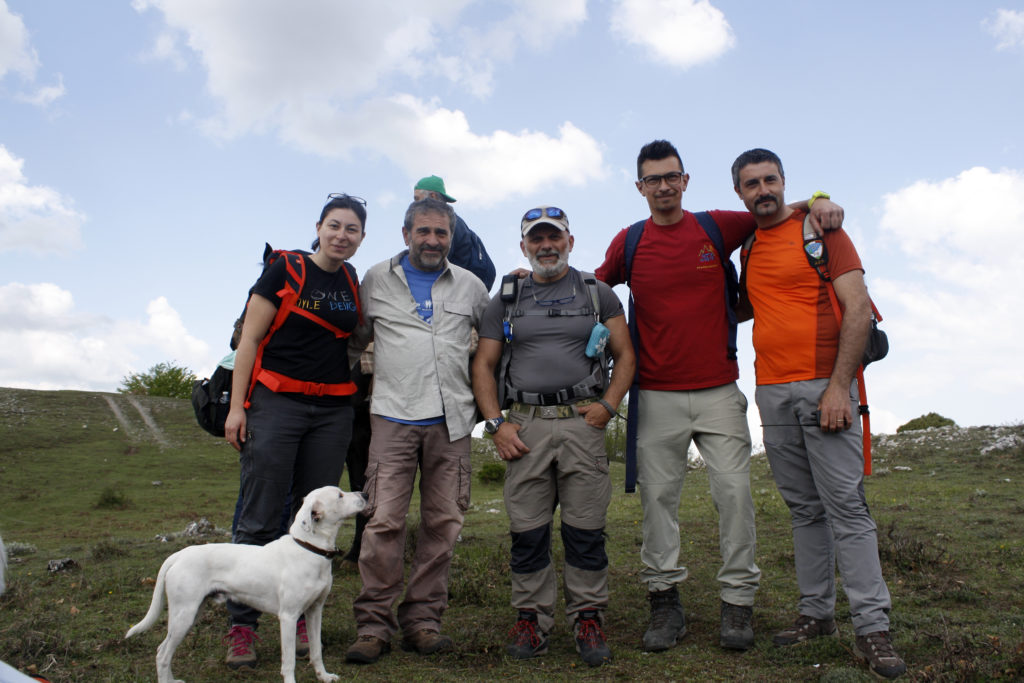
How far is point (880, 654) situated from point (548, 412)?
2.31 m

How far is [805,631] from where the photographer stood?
14.6 ft

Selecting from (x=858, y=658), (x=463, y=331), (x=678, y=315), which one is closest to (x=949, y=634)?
(x=858, y=658)

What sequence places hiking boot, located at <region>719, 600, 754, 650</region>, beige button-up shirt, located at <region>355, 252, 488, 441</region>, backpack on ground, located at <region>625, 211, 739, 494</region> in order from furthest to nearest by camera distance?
backpack on ground, located at <region>625, 211, 739, 494</region>
beige button-up shirt, located at <region>355, 252, 488, 441</region>
hiking boot, located at <region>719, 600, 754, 650</region>

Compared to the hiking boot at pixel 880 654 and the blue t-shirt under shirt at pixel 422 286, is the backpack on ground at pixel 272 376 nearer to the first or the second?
the blue t-shirt under shirt at pixel 422 286

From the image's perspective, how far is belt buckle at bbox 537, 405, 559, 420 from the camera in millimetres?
4625

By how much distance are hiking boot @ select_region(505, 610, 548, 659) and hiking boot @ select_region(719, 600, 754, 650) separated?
1145 millimetres

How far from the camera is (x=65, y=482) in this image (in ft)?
77.7

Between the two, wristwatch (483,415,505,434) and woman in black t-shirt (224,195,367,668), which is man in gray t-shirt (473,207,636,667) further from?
woman in black t-shirt (224,195,367,668)

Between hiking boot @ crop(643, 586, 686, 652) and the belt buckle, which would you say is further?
the belt buckle

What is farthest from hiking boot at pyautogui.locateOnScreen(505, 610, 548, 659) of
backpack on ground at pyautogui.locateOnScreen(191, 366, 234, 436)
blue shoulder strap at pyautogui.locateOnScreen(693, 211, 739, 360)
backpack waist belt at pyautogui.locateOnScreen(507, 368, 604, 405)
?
backpack on ground at pyautogui.locateOnScreen(191, 366, 234, 436)

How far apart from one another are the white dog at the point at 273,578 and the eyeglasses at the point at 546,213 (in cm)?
217

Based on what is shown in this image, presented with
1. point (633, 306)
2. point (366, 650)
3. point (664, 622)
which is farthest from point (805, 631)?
point (366, 650)

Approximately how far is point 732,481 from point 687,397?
0.61m

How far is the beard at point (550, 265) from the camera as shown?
4.79 m
